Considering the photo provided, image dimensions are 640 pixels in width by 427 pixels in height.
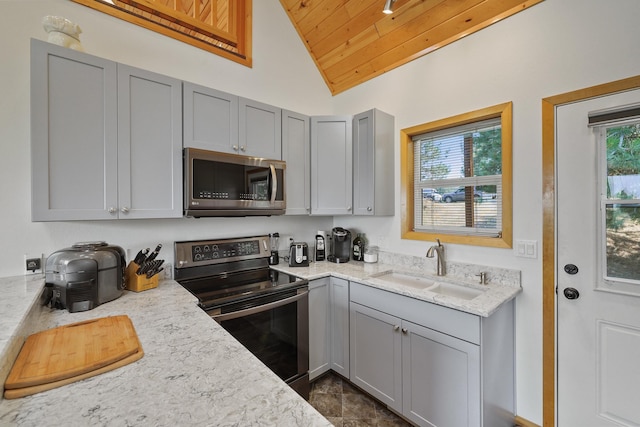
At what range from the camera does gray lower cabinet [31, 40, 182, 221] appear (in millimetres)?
1397

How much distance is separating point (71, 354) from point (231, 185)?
4.17ft

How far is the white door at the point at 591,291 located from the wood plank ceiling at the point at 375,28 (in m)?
0.92

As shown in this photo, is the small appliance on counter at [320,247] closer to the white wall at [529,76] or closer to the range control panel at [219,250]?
the range control panel at [219,250]

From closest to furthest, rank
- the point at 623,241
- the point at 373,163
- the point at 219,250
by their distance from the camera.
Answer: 1. the point at 623,241
2. the point at 219,250
3. the point at 373,163

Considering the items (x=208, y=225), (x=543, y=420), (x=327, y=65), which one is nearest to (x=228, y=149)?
(x=208, y=225)

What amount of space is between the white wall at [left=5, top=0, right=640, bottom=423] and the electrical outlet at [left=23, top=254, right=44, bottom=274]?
3 cm

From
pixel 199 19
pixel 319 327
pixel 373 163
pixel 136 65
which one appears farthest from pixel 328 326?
pixel 199 19

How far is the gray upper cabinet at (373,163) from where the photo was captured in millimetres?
2369

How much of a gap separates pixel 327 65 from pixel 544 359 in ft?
10.2

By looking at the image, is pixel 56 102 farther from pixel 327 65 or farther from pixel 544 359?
pixel 544 359

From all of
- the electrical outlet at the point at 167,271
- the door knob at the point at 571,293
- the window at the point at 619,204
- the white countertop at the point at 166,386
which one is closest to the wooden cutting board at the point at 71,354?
the white countertop at the point at 166,386

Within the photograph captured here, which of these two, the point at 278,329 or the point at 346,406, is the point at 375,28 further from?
the point at 346,406

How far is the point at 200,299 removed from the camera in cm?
163

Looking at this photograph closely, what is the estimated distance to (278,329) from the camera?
1.92m
